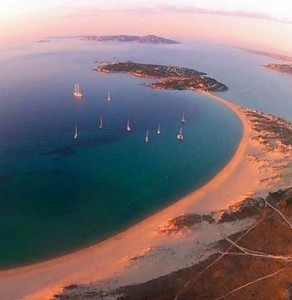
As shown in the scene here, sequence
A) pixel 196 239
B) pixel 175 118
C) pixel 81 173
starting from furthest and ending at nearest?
pixel 175 118 < pixel 81 173 < pixel 196 239

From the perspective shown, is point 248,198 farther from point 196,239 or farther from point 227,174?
point 196,239

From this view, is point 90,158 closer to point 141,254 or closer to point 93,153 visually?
point 93,153

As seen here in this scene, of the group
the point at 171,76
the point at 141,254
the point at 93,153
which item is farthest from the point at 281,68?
the point at 141,254

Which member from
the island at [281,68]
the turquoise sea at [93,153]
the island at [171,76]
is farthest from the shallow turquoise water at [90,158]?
the island at [281,68]

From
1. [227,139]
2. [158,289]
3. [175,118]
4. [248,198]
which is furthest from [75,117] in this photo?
[158,289]

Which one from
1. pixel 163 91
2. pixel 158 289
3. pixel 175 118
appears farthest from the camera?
pixel 163 91

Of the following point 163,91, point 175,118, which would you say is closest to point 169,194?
point 175,118

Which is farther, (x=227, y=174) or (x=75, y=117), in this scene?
(x=75, y=117)
